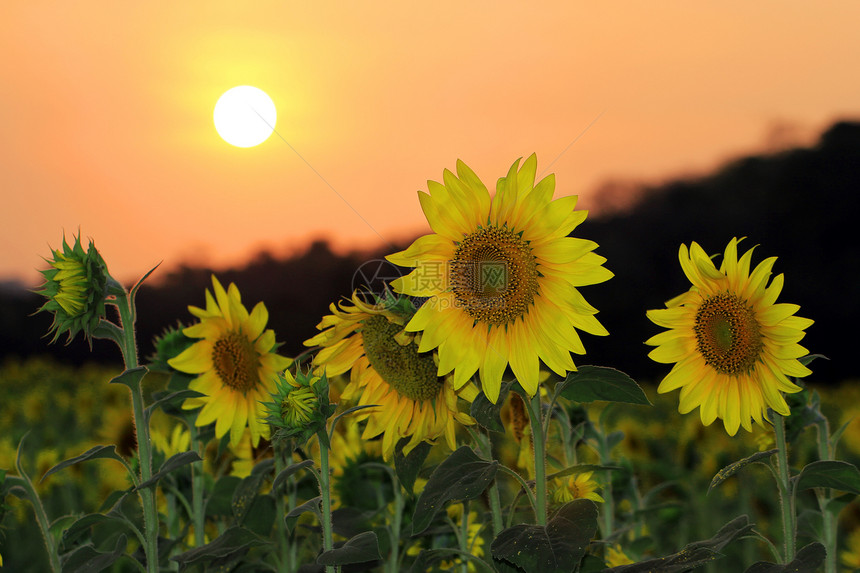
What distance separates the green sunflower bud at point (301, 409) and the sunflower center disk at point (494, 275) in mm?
403

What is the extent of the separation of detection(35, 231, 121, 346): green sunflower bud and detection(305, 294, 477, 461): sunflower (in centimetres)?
55

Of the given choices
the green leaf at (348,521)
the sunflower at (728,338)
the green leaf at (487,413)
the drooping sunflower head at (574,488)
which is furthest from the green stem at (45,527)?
the sunflower at (728,338)

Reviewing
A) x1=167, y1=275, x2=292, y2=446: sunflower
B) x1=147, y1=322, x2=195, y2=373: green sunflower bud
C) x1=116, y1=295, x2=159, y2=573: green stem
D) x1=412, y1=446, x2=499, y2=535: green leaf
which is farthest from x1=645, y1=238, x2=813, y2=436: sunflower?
x1=147, y1=322, x2=195, y2=373: green sunflower bud

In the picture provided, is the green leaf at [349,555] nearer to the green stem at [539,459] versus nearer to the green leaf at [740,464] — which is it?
the green stem at [539,459]

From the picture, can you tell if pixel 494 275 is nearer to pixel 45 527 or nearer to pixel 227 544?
pixel 227 544

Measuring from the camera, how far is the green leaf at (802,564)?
1.72m

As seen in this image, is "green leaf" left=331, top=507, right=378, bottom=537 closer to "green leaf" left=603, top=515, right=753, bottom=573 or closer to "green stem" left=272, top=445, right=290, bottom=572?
"green stem" left=272, top=445, right=290, bottom=572

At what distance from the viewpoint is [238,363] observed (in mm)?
2557

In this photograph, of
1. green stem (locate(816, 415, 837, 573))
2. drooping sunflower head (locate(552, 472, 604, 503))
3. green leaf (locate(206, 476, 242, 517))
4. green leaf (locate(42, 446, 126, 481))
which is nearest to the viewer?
green leaf (locate(42, 446, 126, 481))

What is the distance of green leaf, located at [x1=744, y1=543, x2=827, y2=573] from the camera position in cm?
172

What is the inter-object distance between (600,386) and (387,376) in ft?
2.01

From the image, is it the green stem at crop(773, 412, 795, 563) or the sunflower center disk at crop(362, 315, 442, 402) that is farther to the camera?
the sunflower center disk at crop(362, 315, 442, 402)

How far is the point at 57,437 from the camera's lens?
5.48m

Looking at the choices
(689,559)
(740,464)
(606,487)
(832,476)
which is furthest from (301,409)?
(606,487)
